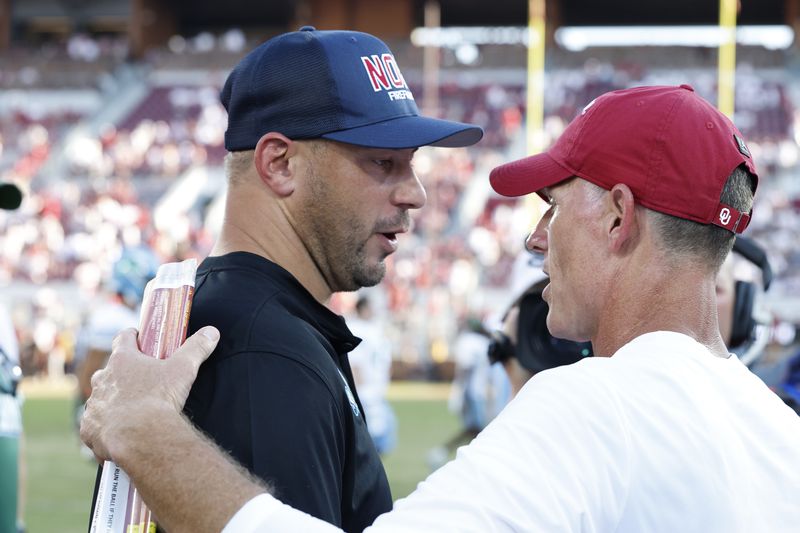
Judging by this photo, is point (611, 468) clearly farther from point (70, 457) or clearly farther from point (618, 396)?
point (70, 457)

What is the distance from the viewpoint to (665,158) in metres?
1.75

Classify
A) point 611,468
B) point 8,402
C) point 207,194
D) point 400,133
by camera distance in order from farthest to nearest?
1. point 207,194
2. point 8,402
3. point 400,133
4. point 611,468

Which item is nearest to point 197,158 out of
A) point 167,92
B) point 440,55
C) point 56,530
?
point 167,92

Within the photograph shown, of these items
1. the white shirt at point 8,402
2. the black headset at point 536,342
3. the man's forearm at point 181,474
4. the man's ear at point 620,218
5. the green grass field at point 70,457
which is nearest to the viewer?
the man's forearm at point 181,474

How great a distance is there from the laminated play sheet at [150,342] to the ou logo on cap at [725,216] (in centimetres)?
84

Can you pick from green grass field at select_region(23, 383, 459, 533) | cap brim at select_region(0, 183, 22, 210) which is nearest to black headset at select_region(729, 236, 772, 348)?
cap brim at select_region(0, 183, 22, 210)

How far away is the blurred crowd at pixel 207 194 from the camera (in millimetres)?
23000

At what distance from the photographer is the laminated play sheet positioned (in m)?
1.68

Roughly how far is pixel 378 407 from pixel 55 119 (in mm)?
24026

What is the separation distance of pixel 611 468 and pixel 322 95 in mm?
866

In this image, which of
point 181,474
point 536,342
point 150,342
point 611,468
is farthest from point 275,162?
point 536,342

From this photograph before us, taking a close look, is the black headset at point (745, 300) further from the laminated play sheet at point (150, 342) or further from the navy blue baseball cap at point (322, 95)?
the laminated play sheet at point (150, 342)

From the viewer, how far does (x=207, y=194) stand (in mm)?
27781

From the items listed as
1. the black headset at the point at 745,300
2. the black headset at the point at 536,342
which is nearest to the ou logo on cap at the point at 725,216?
the black headset at the point at 536,342
